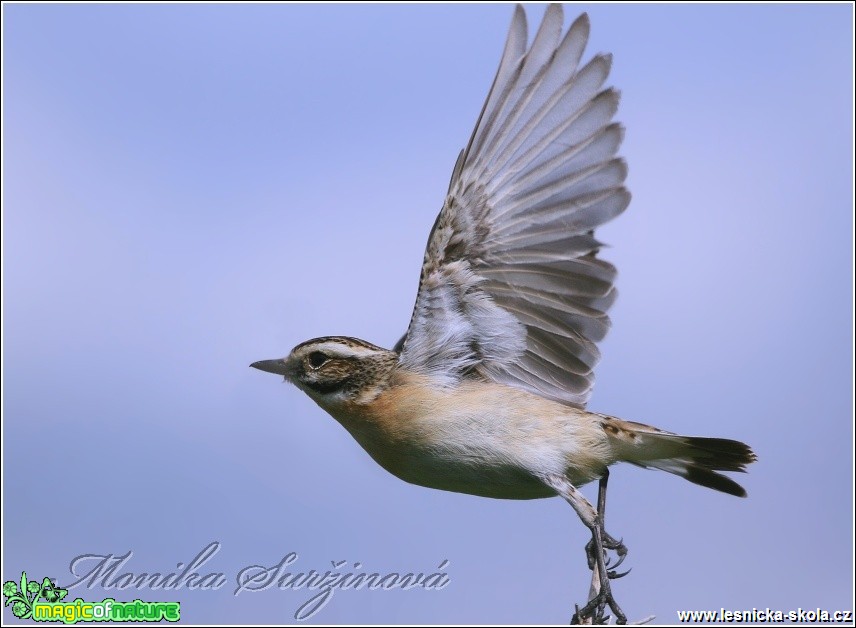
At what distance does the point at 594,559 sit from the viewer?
30.1 ft

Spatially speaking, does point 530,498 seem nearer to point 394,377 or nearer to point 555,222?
point 394,377

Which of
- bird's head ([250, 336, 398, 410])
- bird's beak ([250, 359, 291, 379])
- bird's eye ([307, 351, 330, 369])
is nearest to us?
bird's head ([250, 336, 398, 410])

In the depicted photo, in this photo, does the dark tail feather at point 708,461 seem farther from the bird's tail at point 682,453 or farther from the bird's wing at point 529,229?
the bird's wing at point 529,229

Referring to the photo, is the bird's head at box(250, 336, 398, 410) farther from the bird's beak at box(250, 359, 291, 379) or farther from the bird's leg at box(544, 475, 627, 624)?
the bird's leg at box(544, 475, 627, 624)

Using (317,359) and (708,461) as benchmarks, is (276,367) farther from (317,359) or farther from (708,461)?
(708,461)

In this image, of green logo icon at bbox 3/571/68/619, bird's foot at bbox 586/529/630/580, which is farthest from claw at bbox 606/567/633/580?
green logo icon at bbox 3/571/68/619

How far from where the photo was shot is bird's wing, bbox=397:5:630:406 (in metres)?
9.71

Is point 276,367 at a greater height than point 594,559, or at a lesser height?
greater

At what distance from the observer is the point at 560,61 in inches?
384

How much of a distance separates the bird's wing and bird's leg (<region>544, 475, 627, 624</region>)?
3.18 ft

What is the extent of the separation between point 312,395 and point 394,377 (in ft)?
2.80

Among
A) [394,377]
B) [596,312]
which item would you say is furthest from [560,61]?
[394,377]

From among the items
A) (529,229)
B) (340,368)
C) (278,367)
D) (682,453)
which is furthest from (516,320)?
(278,367)

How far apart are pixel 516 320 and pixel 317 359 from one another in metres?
1.88
